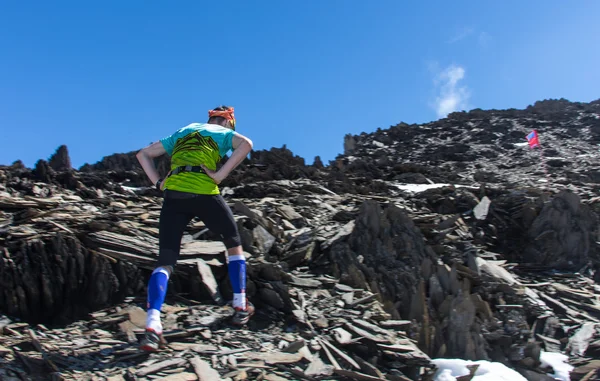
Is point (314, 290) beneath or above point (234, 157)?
beneath

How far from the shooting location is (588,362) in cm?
417

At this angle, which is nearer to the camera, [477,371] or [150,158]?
[477,371]

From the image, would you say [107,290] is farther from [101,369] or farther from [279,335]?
[279,335]

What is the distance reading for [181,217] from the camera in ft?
12.2

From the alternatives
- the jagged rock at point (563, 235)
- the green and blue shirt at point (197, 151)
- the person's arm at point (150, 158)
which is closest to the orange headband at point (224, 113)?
the green and blue shirt at point (197, 151)

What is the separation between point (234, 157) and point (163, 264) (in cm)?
110

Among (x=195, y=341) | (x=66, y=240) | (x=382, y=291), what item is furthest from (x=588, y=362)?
(x=66, y=240)

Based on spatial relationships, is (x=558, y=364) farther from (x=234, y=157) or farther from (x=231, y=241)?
(x=234, y=157)

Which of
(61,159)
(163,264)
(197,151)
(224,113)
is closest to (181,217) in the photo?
(163,264)

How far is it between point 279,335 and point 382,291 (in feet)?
5.57

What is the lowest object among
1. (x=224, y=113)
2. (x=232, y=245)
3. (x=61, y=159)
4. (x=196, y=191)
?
(x=232, y=245)

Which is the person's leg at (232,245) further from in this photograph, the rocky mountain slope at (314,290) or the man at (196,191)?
the rocky mountain slope at (314,290)

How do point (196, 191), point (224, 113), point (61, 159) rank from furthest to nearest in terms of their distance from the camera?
point (61, 159)
point (224, 113)
point (196, 191)

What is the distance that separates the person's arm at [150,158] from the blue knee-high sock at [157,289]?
886 millimetres
